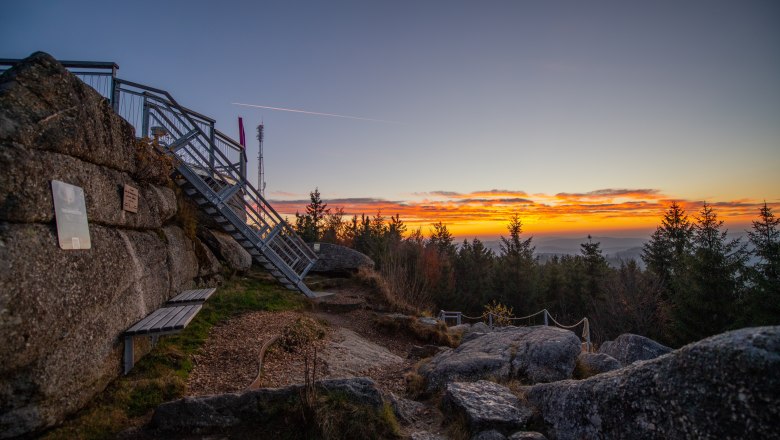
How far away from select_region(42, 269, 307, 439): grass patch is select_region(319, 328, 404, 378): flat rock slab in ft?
7.83

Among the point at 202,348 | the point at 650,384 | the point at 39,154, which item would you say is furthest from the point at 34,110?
the point at 650,384

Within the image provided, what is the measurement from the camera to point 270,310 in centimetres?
1055

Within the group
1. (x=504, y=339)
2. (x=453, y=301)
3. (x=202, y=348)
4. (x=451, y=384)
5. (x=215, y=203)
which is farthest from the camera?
(x=453, y=301)

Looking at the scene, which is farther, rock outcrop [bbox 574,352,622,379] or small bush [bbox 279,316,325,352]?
small bush [bbox 279,316,325,352]

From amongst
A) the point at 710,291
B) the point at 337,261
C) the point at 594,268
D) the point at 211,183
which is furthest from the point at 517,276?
the point at 211,183

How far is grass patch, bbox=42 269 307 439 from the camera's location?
4.34 meters

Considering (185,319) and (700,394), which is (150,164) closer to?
(185,319)

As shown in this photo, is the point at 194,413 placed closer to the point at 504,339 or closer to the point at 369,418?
the point at 369,418

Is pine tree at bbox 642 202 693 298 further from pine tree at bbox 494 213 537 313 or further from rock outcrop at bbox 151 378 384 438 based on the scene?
rock outcrop at bbox 151 378 384 438

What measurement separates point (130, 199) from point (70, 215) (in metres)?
2.09

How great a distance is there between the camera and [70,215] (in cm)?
483

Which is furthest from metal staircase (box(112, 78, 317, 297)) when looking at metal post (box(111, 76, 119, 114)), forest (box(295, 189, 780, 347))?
forest (box(295, 189, 780, 347))

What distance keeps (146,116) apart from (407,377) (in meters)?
9.59

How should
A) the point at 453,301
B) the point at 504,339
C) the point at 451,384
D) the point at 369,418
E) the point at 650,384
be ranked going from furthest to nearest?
the point at 453,301 < the point at 504,339 < the point at 451,384 < the point at 369,418 < the point at 650,384
